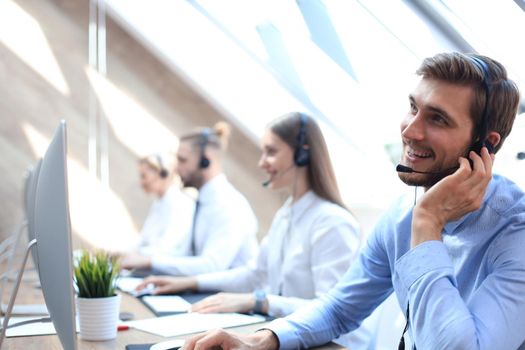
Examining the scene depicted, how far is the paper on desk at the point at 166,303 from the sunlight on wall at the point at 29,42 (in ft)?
10.7

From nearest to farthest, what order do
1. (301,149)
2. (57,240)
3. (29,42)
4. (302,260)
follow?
(57,240)
(302,260)
(301,149)
(29,42)

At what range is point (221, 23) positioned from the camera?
12.0 feet

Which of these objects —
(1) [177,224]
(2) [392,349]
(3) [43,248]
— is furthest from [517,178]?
(1) [177,224]

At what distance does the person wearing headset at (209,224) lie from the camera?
2.67 metres

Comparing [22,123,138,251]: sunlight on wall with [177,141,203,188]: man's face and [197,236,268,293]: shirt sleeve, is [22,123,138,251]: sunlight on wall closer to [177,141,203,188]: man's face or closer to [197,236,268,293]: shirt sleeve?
[177,141,203,188]: man's face

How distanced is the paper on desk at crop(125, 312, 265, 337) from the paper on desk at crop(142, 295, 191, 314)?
103 mm

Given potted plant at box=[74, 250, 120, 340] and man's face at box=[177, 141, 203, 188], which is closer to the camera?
potted plant at box=[74, 250, 120, 340]

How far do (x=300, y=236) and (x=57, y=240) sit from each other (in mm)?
1204

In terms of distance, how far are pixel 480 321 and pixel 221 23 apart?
116 inches

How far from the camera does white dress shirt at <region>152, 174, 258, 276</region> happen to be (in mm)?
2650

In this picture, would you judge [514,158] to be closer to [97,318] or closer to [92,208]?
[97,318]

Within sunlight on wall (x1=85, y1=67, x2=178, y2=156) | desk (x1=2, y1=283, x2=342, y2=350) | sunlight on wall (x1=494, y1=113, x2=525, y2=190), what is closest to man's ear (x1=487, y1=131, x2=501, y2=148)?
desk (x1=2, y1=283, x2=342, y2=350)

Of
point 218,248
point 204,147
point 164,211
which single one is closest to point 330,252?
point 218,248

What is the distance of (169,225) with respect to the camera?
3.46 metres
